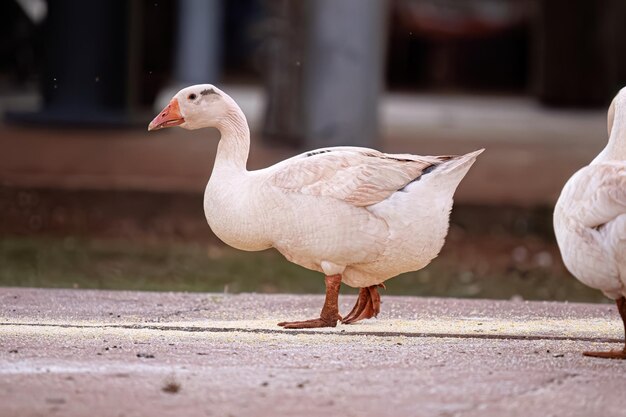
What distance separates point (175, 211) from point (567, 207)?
18.6 ft

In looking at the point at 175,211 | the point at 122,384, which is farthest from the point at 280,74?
the point at 122,384

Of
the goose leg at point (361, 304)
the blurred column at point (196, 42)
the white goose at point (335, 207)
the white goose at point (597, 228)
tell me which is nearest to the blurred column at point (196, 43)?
the blurred column at point (196, 42)

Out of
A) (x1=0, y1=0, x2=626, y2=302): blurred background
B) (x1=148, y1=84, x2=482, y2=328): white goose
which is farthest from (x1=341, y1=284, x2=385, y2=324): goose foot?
(x1=0, y1=0, x2=626, y2=302): blurred background

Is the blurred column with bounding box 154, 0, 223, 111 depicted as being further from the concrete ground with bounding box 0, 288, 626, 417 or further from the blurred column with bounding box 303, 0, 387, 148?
the concrete ground with bounding box 0, 288, 626, 417

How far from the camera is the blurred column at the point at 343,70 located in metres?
11.8

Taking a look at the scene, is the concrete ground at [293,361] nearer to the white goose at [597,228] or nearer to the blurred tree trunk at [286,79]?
the white goose at [597,228]

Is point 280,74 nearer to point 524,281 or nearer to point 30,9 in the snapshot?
point 524,281

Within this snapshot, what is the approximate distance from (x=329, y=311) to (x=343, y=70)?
6.45m

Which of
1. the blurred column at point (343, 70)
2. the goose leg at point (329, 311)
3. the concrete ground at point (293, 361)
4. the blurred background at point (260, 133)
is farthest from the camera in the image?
the blurred column at point (343, 70)

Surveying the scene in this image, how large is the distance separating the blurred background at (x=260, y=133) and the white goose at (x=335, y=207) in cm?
242

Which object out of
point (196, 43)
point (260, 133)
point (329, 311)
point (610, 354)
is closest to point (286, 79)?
point (260, 133)

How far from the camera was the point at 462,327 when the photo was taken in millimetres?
5895

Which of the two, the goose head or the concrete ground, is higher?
the goose head

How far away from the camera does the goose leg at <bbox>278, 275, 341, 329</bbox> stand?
222 inches
